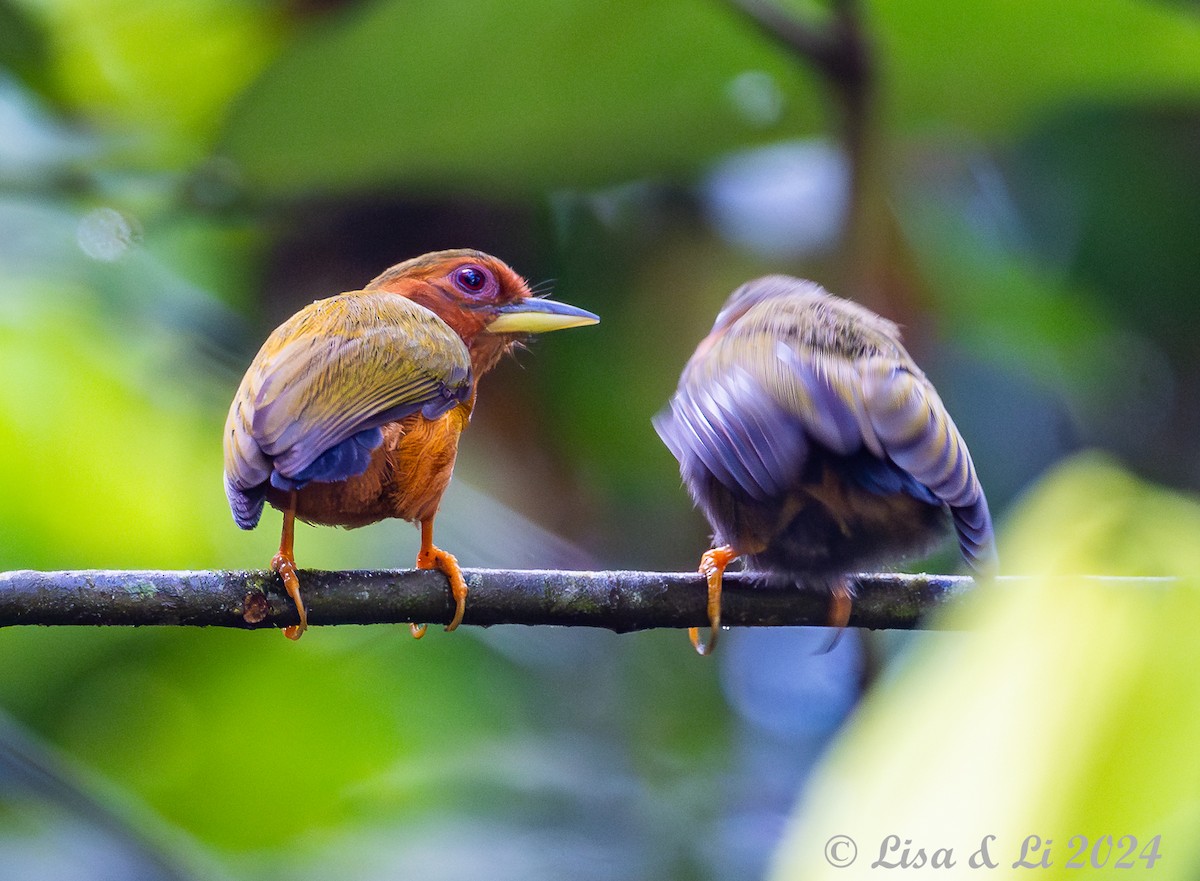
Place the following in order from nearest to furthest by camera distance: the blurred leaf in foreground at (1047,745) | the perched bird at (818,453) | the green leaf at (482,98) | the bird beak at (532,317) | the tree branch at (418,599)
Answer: the blurred leaf in foreground at (1047,745) → the tree branch at (418,599) → the perched bird at (818,453) → the bird beak at (532,317) → the green leaf at (482,98)

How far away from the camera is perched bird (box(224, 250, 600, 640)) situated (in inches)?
66.5

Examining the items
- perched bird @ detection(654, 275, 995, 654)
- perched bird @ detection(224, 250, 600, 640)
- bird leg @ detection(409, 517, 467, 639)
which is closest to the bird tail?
perched bird @ detection(224, 250, 600, 640)

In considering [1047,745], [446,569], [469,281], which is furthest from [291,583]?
[1047,745]

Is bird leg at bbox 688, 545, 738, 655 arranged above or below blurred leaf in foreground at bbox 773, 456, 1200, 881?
below

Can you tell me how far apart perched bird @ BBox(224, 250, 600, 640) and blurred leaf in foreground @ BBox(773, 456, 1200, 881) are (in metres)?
0.78

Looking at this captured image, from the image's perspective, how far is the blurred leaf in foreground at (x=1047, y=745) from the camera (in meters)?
0.96

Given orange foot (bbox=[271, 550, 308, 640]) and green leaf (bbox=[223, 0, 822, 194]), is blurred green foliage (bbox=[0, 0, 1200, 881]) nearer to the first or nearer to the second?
green leaf (bbox=[223, 0, 822, 194])

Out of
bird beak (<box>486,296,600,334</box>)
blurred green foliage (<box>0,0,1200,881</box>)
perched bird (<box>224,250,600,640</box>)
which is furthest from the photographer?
blurred green foliage (<box>0,0,1200,881</box>)

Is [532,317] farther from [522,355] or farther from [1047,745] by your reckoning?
[1047,745]

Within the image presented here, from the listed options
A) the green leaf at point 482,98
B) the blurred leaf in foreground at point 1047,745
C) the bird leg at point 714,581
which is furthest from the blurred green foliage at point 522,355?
the blurred leaf in foreground at point 1047,745

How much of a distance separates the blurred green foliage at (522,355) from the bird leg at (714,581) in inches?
14.2

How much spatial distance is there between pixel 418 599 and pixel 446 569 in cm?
9

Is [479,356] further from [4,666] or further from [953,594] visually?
[4,666]

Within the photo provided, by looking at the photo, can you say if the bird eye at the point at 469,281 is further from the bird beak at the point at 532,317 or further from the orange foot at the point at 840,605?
the orange foot at the point at 840,605
